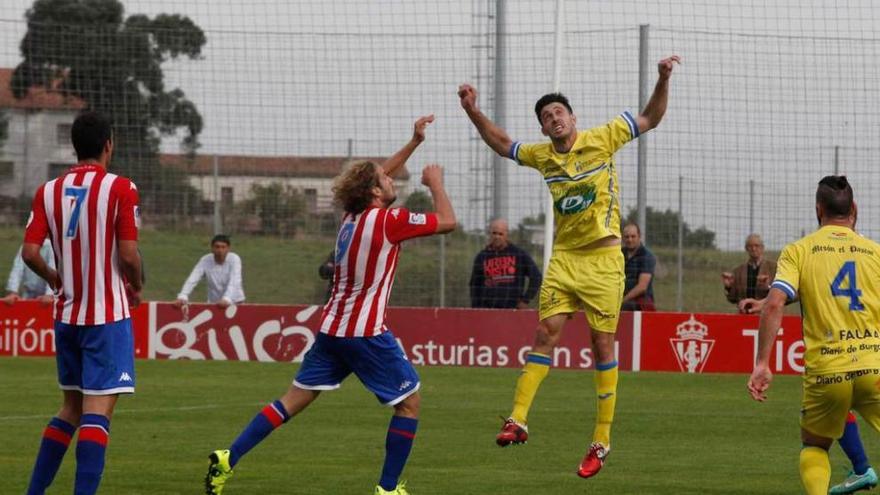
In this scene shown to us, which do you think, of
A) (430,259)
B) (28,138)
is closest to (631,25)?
(430,259)

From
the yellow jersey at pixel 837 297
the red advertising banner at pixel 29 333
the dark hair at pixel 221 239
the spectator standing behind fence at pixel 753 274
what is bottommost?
the red advertising banner at pixel 29 333

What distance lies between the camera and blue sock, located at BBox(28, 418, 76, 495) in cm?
847

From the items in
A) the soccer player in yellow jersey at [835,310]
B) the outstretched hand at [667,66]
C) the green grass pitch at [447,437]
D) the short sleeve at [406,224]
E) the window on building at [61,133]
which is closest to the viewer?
the soccer player in yellow jersey at [835,310]

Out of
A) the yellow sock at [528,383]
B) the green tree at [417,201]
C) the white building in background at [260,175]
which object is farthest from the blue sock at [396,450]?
the green tree at [417,201]

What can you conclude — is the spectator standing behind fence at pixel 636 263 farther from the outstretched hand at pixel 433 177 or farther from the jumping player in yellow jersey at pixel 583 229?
the outstretched hand at pixel 433 177

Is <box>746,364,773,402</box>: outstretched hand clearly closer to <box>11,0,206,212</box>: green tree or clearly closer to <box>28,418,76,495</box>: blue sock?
<box>28,418,76,495</box>: blue sock

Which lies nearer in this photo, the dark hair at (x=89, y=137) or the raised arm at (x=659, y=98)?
the dark hair at (x=89, y=137)

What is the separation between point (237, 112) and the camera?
21.7m

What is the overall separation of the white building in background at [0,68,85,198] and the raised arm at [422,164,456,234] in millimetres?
15084

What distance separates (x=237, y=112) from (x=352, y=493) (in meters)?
12.8

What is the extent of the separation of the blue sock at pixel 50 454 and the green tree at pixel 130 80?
13.7m

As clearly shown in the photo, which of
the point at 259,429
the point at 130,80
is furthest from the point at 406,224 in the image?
the point at 130,80

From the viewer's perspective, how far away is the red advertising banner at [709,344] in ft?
66.0

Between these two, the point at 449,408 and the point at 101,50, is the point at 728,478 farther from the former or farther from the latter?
the point at 101,50
